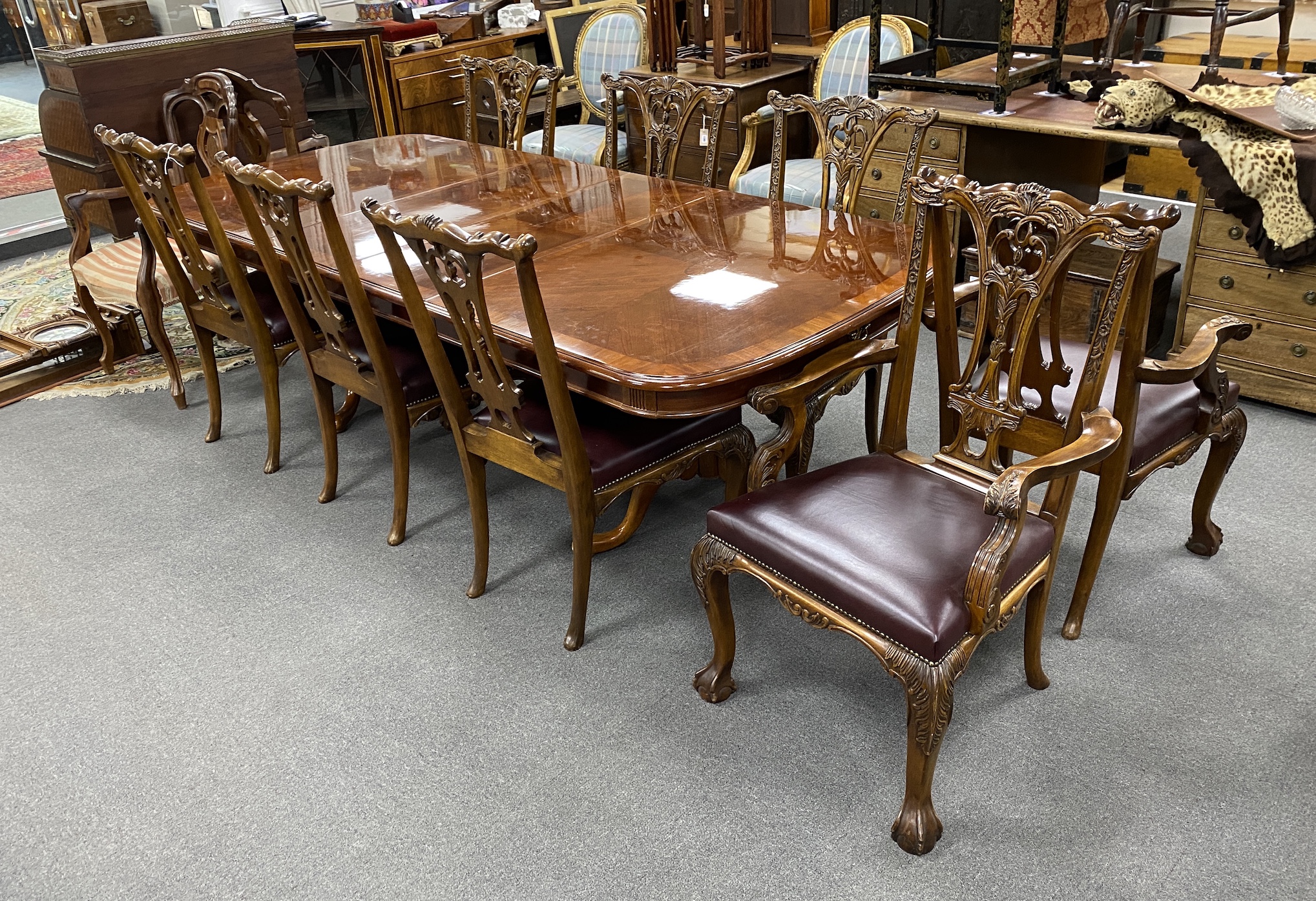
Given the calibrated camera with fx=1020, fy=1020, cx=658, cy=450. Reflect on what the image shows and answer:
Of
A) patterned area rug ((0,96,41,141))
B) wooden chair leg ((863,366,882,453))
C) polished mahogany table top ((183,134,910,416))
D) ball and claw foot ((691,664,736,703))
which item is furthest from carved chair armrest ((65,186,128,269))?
patterned area rug ((0,96,41,141))

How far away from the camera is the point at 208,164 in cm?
393

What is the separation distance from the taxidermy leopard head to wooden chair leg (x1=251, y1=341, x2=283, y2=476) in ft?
8.32

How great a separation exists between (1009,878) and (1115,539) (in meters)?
1.10

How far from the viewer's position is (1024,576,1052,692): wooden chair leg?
6.32 ft

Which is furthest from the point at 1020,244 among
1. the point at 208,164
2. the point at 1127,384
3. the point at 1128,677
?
the point at 208,164

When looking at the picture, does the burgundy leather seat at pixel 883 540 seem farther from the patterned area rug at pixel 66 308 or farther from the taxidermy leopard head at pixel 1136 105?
the patterned area rug at pixel 66 308

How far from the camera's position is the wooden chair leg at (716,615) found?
192cm

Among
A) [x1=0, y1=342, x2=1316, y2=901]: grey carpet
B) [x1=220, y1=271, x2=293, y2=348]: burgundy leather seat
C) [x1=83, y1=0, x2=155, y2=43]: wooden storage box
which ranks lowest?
[x1=0, y1=342, x2=1316, y2=901]: grey carpet

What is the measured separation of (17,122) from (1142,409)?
6.41 metres

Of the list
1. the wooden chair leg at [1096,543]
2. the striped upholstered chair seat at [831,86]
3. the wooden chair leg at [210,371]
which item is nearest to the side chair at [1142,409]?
the wooden chair leg at [1096,543]

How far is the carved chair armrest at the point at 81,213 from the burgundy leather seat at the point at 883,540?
2.71 meters

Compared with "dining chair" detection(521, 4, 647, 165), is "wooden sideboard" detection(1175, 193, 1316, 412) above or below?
below

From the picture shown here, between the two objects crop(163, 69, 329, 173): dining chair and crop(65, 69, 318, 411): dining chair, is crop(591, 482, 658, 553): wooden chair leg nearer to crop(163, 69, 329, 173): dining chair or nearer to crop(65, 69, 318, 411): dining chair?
crop(65, 69, 318, 411): dining chair

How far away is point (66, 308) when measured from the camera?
4.26 metres
